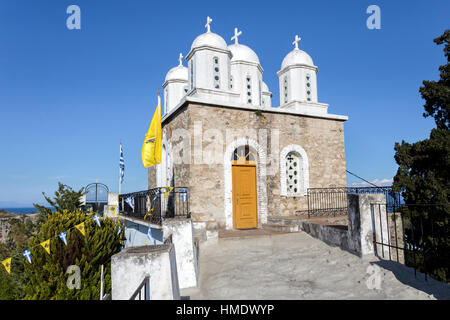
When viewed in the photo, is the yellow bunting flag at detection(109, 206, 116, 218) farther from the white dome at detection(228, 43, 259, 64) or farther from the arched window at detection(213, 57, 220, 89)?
the white dome at detection(228, 43, 259, 64)

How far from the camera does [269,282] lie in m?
5.25

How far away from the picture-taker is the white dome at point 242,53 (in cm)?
1312

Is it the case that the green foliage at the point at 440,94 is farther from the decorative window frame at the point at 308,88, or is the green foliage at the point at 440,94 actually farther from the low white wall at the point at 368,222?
the low white wall at the point at 368,222

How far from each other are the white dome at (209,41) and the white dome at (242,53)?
1827 mm

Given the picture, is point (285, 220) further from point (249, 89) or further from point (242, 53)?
point (242, 53)

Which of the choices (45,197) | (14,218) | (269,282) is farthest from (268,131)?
(14,218)

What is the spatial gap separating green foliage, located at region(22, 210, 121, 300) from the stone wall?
3051 mm

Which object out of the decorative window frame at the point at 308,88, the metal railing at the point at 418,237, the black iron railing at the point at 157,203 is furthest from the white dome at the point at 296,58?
the black iron railing at the point at 157,203

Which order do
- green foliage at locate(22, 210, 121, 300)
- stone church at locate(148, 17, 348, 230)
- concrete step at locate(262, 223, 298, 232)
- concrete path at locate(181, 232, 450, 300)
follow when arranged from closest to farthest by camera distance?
1. concrete path at locate(181, 232, 450, 300)
2. green foliage at locate(22, 210, 121, 300)
3. concrete step at locate(262, 223, 298, 232)
4. stone church at locate(148, 17, 348, 230)

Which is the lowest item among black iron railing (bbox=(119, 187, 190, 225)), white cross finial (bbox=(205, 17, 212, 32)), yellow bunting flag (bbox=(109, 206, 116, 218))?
yellow bunting flag (bbox=(109, 206, 116, 218))

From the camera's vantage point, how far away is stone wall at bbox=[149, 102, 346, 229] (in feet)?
31.4

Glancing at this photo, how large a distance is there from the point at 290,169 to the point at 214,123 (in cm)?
361

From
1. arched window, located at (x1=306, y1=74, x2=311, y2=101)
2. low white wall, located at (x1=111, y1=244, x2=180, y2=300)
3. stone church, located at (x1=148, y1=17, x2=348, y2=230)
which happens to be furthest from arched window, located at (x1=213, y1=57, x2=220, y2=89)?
low white wall, located at (x1=111, y1=244, x2=180, y2=300)
